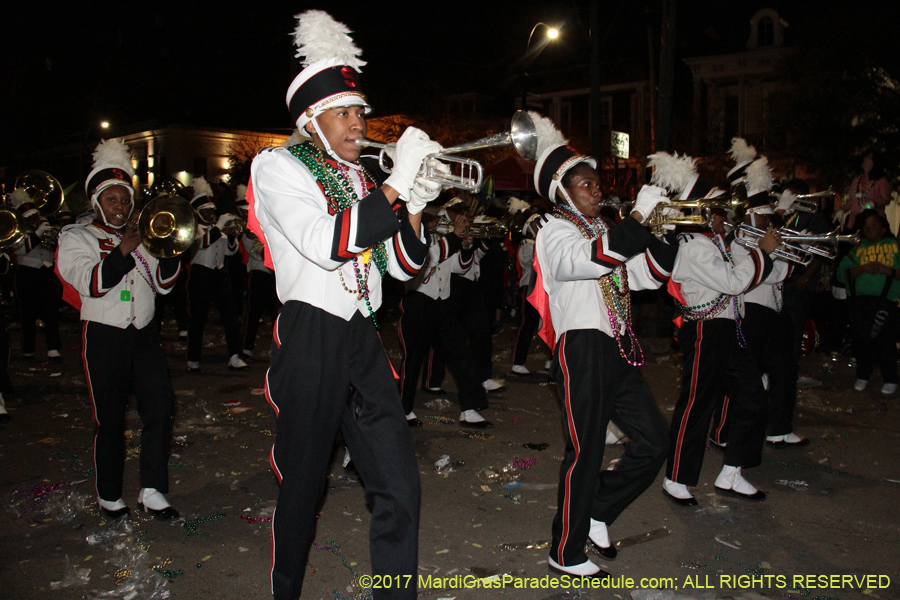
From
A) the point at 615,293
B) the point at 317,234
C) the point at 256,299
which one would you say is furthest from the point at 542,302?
the point at 256,299

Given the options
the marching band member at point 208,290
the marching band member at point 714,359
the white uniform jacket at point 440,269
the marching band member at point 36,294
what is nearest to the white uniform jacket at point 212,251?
the marching band member at point 208,290

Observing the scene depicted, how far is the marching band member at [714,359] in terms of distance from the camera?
477 cm

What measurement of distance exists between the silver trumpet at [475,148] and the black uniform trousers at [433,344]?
353 cm

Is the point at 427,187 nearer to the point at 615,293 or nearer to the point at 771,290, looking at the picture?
the point at 615,293

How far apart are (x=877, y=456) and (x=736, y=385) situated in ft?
6.13

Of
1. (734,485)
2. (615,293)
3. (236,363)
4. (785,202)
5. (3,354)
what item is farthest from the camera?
(236,363)

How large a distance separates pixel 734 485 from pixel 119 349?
13.5 ft

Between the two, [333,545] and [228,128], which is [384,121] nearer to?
[228,128]

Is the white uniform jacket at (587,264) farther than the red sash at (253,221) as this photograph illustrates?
Yes

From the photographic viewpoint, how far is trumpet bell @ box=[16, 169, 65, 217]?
33.4ft

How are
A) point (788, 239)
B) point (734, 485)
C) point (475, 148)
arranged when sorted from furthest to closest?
point (788, 239) → point (734, 485) → point (475, 148)

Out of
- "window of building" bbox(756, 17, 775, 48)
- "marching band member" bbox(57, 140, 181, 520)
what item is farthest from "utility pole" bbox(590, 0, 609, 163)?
"window of building" bbox(756, 17, 775, 48)

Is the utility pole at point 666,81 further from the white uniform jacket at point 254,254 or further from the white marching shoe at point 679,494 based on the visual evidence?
the white marching shoe at point 679,494

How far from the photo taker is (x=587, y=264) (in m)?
3.69
